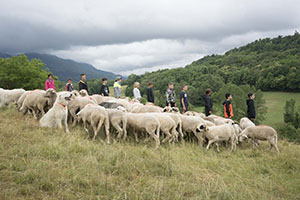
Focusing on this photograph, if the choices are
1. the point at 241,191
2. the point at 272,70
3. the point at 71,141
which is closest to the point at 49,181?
the point at 71,141

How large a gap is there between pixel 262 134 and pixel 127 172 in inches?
263

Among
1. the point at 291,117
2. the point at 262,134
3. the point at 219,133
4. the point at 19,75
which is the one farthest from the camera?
the point at 291,117

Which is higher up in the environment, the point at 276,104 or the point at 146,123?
the point at 146,123

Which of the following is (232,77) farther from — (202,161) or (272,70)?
(202,161)

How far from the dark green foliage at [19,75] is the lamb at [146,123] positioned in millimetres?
34603

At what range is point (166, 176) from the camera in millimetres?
5918

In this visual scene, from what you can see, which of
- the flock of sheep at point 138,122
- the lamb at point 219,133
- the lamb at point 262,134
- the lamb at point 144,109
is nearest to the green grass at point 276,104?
the lamb at point 262,134

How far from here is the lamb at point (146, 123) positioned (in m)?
8.64

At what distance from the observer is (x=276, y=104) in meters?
67.0

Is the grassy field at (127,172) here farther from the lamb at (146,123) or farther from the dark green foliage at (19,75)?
the dark green foliage at (19,75)

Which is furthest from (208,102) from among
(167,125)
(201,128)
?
(167,125)

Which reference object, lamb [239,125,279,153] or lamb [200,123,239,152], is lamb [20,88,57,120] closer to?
lamb [200,123,239,152]

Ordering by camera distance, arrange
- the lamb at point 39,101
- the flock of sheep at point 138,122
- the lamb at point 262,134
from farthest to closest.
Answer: the lamb at point 39,101 → the lamb at point 262,134 → the flock of sheep at point 138,122

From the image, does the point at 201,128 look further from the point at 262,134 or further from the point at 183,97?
the point at 183,97
